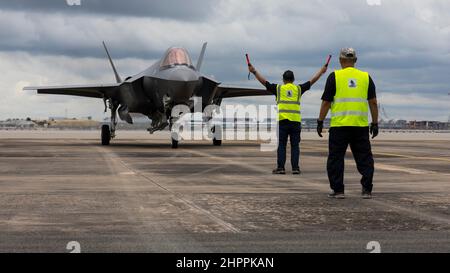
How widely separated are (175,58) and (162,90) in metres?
1.20

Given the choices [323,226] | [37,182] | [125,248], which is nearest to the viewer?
[125,248]

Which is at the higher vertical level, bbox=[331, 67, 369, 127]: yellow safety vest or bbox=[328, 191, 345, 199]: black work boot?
bbox=[331, 67, 369, 127]: yellow safety vest

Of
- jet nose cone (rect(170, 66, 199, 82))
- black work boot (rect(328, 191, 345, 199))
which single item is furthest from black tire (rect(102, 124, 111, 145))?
black work boot (rect(328, 191, 345, 199))

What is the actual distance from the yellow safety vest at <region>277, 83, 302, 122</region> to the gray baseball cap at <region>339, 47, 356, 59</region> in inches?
160

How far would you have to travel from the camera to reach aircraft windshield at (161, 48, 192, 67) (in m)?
22.7

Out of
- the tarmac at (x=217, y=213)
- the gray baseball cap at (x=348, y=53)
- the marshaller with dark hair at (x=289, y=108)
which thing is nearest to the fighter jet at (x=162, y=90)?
the marshaller with dark hair at (x=289, y=108)

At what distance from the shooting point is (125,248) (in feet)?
16.2

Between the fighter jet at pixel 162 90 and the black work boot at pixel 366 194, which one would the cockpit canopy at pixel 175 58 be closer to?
the fighter jet at pixel 162 90

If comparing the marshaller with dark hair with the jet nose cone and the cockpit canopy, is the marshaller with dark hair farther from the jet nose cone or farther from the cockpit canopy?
the cockpit canopy

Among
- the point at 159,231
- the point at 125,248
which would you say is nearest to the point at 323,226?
the point at 159,231

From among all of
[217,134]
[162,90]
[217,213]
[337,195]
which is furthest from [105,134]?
[217,213]

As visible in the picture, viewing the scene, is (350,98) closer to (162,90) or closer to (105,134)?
(162,90)
